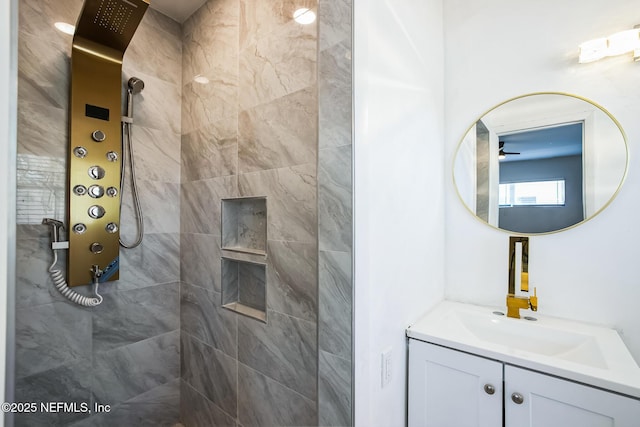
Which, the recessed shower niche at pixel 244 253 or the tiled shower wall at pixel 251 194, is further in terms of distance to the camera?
the recessed shower niche at pixel 244 253

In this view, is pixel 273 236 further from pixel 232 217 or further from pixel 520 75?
pixel 520 75

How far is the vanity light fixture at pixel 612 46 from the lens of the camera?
1141 millimetres

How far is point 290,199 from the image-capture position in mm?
1260

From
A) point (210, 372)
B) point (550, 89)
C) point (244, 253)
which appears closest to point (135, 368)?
point (210, 372)

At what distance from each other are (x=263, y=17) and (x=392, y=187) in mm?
1079

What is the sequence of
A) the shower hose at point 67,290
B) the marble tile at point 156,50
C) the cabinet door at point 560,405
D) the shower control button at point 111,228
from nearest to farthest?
1. the cabinet door at point 560,405
2. the shower hose at point 67,290
3. the shower control button at point 111,228
4. the marble tile at point 156,50

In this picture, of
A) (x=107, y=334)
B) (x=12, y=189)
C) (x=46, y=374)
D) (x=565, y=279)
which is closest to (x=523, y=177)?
(x=565, y=279)

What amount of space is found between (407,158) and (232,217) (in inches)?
39.6

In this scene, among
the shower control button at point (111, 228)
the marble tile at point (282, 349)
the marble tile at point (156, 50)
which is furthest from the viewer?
the marble tile at point (156, 50)

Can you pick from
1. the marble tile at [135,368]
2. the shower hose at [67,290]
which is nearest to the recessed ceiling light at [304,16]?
the shower hose at [67,290]

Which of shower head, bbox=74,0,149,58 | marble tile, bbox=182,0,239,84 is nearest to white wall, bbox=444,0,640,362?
marble tile, bbox=182,0,239,84

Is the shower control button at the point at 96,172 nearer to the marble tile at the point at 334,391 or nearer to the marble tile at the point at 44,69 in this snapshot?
the marble tile at the point at 44,69

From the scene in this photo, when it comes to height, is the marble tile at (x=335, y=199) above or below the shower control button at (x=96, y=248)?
above

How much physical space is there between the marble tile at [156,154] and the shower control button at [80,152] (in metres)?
0.30
